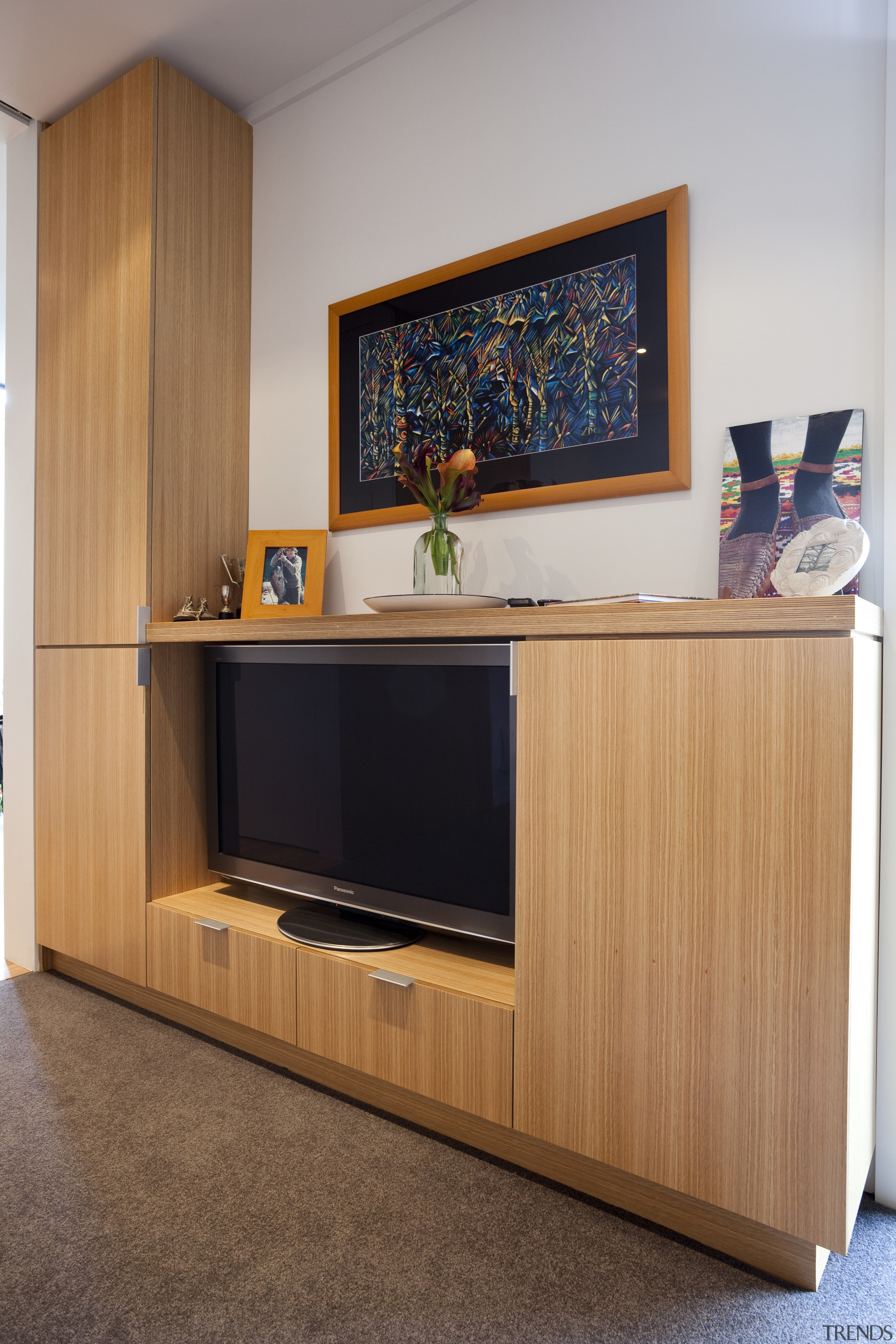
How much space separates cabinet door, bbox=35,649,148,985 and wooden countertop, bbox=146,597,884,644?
502 millimetres

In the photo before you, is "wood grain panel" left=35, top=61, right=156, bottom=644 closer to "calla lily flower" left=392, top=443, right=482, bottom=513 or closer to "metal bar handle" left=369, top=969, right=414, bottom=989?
"calla lily flower" left=392, top=443, right=482, bottom=513

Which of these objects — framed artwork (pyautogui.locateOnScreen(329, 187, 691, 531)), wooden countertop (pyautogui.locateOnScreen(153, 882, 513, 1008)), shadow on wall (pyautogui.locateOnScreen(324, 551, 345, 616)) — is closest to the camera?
wooden countertop (pyautogui.locateOnScreen(153, 882, 513, 1008))

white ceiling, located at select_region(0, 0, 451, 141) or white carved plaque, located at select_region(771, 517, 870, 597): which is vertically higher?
white ceiling, located at select_region(0, 0, 451, 141)

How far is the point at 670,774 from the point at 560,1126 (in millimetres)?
664

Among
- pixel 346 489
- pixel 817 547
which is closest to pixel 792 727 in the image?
pixel 817 547

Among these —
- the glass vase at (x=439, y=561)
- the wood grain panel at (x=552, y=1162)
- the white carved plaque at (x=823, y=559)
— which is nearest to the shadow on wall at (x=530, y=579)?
the glass vase at (x=439, y=561)

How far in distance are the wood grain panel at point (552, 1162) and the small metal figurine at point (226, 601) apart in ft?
3.46

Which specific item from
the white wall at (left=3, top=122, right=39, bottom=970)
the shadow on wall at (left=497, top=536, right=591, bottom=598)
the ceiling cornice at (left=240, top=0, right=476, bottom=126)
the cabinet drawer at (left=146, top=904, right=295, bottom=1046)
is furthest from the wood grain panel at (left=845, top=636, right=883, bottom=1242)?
the white wall at (left=3, top=122, right=39, bottom=970)

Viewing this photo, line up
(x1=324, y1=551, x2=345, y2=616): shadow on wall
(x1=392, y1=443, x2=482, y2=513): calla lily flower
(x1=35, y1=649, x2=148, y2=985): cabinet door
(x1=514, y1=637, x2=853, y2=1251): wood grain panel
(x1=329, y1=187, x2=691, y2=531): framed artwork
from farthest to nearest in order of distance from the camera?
(x1=324, y1=551, x2=345, y2=616): shadow on wall < (x1=35, y1=649, x2=148, y2=985): cabinet door < (x1=392, y1=443, x2=482, y2=513): calla lily flower < (x1=329, y1=187, x2=691, y2=531): framed artwork < (x1=514, y1=637, x2=853, y2=1251): wood grain panel

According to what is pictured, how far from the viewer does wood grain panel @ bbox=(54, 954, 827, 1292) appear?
123 cm

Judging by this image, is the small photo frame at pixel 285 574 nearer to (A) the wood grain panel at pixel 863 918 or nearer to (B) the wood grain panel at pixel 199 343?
(B) the wood grain panel at pixel 199 343

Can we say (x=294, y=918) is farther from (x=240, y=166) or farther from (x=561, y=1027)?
(x=240, y=166)

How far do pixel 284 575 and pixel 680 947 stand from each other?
57.7 inches

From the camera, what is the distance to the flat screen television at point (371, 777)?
5.28 feet
